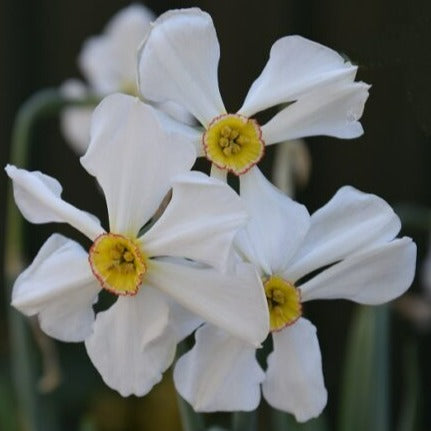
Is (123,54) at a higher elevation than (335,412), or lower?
higher

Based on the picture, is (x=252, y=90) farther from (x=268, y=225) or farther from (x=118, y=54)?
(x=118, y=54)

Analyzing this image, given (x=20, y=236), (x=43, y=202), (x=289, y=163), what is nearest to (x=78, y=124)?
(x=20, y=236)

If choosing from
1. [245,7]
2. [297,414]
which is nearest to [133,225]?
[297,414]

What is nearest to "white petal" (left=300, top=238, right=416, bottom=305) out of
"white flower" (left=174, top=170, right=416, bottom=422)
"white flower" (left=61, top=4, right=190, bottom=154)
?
"white flower" (left=174, top=170, right=416, bottom=422)

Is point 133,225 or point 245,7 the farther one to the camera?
point 245,7

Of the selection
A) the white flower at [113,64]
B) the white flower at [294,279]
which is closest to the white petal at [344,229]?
the white flower at [294,279]

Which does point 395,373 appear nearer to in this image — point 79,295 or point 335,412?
point 335,412
